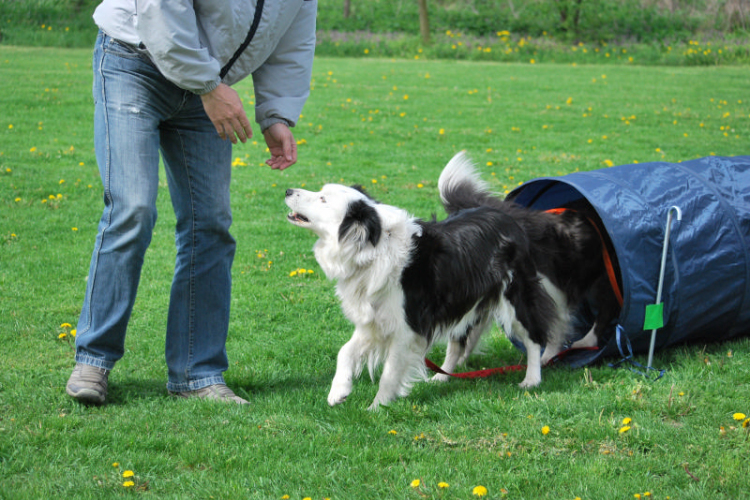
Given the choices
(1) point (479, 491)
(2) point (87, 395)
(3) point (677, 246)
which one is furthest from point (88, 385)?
(3) point (677, 246)

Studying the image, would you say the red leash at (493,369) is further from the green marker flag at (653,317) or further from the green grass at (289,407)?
the green marker flag at (653,317)

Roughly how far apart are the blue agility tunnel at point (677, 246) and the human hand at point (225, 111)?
1.94 metres

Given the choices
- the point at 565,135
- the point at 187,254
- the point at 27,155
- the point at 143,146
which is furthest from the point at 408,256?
the point at 565,135

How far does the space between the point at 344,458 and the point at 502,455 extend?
2.12 feet

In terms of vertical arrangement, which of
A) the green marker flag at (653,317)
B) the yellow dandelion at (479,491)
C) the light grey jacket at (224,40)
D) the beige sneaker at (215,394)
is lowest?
the beige sneaker at (215,394)

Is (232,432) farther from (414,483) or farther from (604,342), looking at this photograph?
(604,342)

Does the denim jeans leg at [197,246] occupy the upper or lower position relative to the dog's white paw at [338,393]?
upper

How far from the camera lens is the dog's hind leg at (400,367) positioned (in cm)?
373

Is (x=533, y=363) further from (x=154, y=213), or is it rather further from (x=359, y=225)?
(x=154, y=213)

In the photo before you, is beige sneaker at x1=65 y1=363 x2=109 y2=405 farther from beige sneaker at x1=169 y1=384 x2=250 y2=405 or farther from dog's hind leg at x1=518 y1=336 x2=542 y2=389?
dog's hind leg at x1=518 y1=336 x2=542 y2=389

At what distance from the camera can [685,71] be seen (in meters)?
18.5

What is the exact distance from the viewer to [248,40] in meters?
3.26

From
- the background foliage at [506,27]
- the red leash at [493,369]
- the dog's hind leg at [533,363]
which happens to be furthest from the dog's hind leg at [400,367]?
the background foliage at [506,27]

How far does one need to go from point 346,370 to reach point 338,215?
780 millimetres
